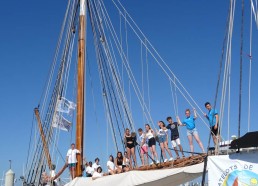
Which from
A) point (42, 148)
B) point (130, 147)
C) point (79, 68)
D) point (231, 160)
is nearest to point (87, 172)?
point (130, 147)

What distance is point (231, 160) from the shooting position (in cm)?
973

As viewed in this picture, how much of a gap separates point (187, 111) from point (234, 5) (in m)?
4.23

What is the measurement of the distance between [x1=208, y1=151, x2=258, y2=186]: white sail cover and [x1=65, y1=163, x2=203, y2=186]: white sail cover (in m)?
1.80

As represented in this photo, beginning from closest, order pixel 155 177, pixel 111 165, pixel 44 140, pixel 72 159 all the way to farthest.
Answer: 1. pixel 155 177
2. pixel 111 165
3. pixel 72 159
4. pixel 44 140

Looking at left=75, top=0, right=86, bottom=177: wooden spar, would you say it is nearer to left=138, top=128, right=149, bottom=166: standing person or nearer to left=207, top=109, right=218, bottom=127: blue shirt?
left=138, top=128, right=149, bottom=166: standing person

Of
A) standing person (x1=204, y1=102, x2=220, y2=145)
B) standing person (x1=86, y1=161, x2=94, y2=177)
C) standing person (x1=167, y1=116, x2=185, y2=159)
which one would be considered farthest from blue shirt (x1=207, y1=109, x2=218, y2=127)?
standing person (x1=86, y1=161, x2=94, y2=177)

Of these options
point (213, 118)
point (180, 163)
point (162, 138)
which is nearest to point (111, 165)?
point (162, 138)

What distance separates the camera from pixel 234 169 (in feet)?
31.5

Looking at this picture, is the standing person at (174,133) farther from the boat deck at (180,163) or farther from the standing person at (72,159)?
the standing person at (72,159)

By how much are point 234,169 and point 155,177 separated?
3834 mm

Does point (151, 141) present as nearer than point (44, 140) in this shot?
Yes

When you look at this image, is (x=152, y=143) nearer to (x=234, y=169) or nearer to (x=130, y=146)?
(x=130, y=146)

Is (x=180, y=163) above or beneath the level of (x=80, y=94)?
beneath

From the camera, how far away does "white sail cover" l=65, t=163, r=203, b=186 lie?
40.0ft
